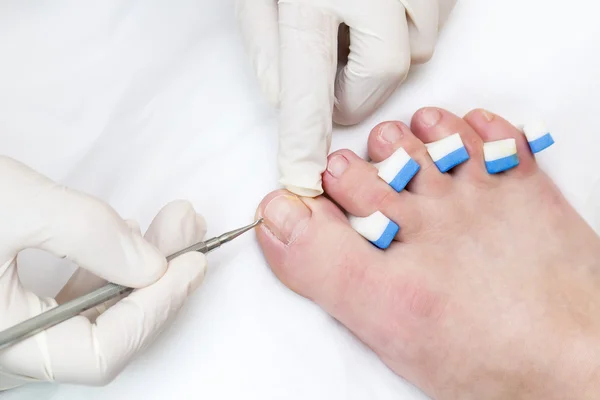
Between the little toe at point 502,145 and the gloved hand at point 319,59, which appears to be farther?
the little toe at point 502,145

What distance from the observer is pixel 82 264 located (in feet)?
2.22

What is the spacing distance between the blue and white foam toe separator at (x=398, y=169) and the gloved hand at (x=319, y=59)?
83 millimetres

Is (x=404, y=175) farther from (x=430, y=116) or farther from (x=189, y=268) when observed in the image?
(x=189, y=268)

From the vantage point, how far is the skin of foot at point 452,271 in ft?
Answer: 2.72

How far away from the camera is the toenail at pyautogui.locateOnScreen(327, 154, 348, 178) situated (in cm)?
87

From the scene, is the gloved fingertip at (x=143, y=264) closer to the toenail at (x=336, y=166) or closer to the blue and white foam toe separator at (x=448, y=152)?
the toenail at (x=336, y=166)

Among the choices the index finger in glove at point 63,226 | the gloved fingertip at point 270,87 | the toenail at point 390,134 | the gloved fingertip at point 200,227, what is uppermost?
the gloved fingertip at point 270,87

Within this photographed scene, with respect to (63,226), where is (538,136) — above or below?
below

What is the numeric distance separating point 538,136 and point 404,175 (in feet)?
0.70

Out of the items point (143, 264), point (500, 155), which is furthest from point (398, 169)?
point (143, 264)

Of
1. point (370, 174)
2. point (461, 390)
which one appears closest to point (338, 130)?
point (370, 174)

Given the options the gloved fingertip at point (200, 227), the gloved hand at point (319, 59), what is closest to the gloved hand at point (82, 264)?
the gloved fingertip at point (200, 227)

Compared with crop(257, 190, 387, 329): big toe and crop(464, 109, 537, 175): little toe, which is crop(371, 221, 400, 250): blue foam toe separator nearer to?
crop(257, 190, 387, 329): big toe

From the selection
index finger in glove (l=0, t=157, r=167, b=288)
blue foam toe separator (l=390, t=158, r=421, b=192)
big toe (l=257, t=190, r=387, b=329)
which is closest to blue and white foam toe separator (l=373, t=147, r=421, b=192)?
blue foam toe separator (l=390, t=158, r=421, b=192)
